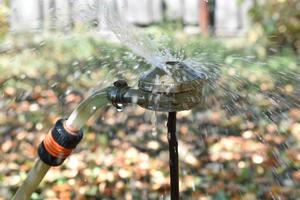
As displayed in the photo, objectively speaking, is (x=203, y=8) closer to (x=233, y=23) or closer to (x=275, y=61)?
(x=233, y=23)

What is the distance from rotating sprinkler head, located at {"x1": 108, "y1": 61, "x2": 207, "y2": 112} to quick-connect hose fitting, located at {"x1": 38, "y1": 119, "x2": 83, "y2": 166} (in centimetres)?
13

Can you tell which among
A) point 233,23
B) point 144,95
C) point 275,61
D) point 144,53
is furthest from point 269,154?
point 233,23

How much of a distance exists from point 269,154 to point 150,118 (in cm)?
85

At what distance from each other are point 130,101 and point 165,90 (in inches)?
3.6

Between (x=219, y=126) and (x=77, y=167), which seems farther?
(x=219, y=126)

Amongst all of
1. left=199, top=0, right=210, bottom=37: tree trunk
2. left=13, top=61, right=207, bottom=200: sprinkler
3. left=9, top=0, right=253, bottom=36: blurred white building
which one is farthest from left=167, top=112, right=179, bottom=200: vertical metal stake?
left=9, top=0, right=253, bottom=36: blurred white building

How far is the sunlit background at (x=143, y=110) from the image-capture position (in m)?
2.65

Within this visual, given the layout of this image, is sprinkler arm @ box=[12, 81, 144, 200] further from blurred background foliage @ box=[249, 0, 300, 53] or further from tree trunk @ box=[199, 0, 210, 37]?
tree trunk @ box=[199, 0, 210, 37]

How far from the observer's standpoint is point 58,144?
1.11 meters

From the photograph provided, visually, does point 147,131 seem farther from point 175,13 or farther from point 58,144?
point 175,13

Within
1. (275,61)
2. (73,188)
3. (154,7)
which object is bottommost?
(73,188)

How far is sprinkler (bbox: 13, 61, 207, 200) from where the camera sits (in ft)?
3.67

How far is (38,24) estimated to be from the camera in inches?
195

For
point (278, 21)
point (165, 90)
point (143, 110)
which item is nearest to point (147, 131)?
point (143, 110)
